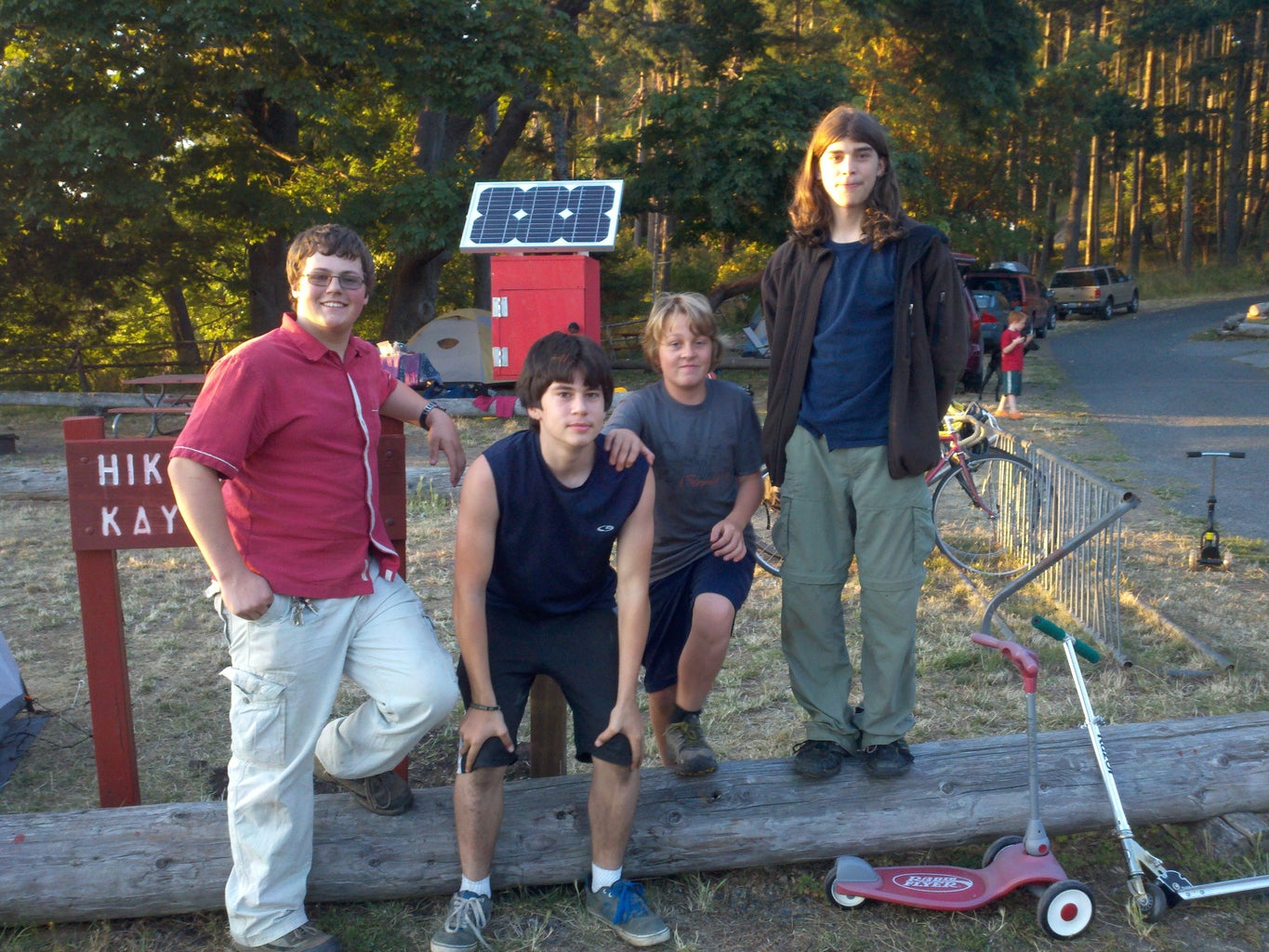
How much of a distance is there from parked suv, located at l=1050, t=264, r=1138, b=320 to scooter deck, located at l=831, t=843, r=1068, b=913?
2989 centimetres

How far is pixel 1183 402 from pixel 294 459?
47.9ft

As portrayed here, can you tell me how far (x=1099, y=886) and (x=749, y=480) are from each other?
5.11ft

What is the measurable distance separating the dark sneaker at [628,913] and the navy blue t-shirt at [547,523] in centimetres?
77

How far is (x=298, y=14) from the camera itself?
1429 cm

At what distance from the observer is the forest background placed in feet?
47.9

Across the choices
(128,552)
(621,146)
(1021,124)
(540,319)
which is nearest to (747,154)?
(621,146)

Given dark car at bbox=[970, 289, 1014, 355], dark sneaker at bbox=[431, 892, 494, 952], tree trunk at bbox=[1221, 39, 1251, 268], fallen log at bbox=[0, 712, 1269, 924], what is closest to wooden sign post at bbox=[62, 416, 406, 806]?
fallen log at bbox=[0, 712, 1269, 924]

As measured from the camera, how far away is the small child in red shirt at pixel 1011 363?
13.0 metres

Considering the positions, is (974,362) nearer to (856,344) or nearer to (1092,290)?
(856,344)

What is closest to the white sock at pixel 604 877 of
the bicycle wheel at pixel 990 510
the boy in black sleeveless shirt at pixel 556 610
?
the boy in black sleeveless shirt at pixel 556 610

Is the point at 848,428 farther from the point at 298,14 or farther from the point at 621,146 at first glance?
the point at 621,146

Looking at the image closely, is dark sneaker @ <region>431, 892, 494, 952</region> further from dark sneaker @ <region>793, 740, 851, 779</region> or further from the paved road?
the paved road

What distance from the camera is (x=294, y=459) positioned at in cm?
273

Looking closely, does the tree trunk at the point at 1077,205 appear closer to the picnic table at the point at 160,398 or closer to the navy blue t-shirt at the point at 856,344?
the picnic table at the point at 160,398
